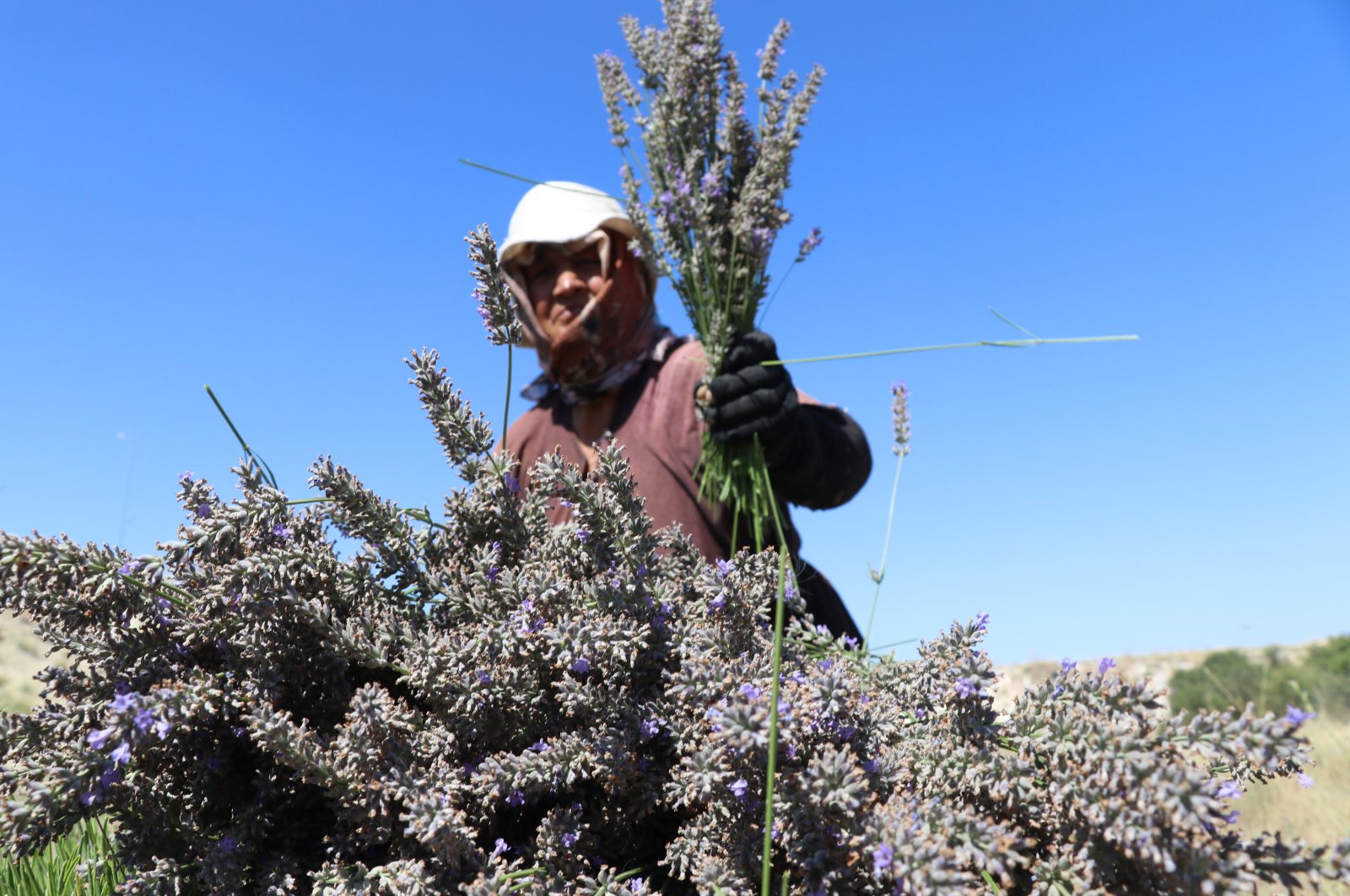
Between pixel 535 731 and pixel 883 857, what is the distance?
1.61ft

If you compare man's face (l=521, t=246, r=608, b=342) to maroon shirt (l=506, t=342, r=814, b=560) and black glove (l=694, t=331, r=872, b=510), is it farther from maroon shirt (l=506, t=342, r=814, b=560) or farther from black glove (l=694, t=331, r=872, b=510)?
black glove (l=694, t=331, r=872, b=510)

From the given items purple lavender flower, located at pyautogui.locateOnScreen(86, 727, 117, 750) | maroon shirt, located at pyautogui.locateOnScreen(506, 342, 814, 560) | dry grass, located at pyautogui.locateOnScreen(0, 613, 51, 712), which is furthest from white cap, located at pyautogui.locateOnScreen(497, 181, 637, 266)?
dry grass, located at pyautogui.locateOnScreen(0, 613, 51, 712)

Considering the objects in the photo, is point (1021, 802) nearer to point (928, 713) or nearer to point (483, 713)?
point (928, 713)

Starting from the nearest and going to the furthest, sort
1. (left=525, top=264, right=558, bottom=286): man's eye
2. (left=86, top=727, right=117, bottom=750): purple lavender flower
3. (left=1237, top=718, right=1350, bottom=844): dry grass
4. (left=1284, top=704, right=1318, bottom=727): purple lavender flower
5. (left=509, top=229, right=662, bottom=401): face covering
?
(left=1284, top=704, right=1318, bottom=727): purple lavender flower → (left=86, top=727, right=117, bottom=750): purple lavender flower → (left=1237, top=718, right=1350, bottom=844): dry grass → (left=509, top=229, right=662, bottom=401): face covering → (left=525, top=264, right=558, bottom=286): man's eye

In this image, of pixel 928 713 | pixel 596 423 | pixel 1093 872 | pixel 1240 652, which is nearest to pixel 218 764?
pixel 928 713

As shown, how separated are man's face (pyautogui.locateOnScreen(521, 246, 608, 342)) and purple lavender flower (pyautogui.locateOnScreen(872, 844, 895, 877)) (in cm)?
262

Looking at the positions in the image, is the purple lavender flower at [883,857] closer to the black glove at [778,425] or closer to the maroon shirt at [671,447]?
the black glove at [778,425]

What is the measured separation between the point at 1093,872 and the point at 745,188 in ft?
Result: 6.40

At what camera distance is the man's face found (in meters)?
3.26

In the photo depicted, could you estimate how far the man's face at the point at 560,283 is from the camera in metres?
3.26

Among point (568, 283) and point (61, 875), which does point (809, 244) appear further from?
point (61, 875)

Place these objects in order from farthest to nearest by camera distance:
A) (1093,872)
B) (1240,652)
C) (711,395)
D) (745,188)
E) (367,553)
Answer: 1. (1240,652)
2. (711,395)
3. (745,188)
4. (367,553)
5. (1093,872)

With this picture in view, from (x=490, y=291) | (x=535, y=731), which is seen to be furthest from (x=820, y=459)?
(x=535, y=731)

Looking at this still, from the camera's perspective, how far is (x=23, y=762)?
1071mm
